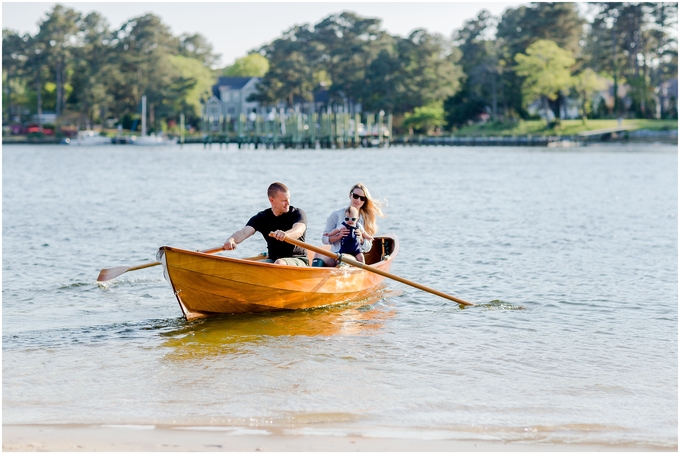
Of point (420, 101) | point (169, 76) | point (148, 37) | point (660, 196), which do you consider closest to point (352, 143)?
point (420, 101)

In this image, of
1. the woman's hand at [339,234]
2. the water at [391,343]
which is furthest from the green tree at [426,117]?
the woman's hand at [339,234]

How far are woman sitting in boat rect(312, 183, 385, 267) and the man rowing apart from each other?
62cm

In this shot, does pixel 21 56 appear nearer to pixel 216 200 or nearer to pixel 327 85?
pixel 327 85

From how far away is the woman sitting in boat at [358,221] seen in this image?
11.9 metres

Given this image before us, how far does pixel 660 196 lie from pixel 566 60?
2403 inches

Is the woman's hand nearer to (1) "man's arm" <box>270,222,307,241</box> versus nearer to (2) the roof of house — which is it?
(1) "man's arm" <box>270,222,307,241</box>

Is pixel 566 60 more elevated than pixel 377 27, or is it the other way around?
pixel 377 27

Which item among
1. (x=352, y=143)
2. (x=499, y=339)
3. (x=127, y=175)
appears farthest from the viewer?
(x=352, y=143)

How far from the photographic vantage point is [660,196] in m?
36.0

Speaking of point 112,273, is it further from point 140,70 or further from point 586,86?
point 140,70

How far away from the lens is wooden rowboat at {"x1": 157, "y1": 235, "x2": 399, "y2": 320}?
10344 millimetres

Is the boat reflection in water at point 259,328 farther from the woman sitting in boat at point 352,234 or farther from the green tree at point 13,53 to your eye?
the green tree at point 13,53

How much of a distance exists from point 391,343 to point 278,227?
6.22 ft

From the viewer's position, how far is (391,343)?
10.4m
